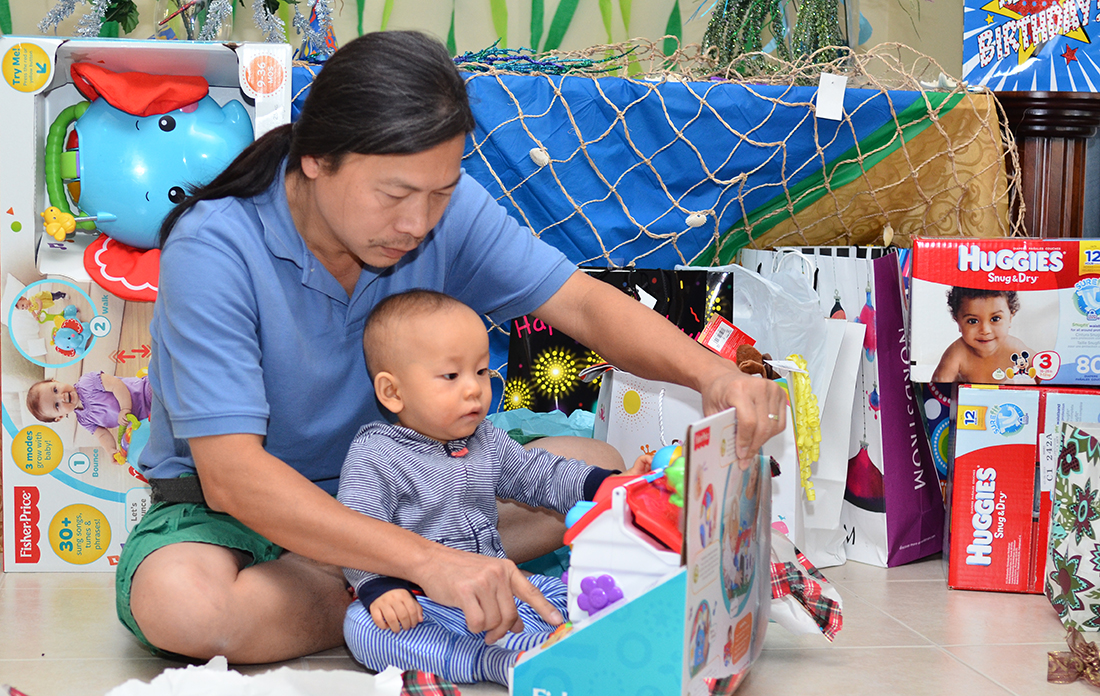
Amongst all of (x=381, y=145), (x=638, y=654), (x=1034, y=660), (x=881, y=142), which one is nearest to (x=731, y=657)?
(x=638, y=654)

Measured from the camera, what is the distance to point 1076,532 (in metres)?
1.30

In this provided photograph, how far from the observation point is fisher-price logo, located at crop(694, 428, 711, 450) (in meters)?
0.83

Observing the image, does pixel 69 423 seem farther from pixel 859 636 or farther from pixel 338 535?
pixel 859 636

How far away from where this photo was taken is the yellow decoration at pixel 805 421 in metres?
1.54

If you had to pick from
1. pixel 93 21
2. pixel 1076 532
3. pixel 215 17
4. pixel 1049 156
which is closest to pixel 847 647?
pixel 1076 532

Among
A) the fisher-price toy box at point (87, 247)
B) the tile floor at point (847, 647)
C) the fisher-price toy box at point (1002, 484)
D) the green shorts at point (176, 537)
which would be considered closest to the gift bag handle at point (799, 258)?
the fisher-price toy box at point (1002, 484)

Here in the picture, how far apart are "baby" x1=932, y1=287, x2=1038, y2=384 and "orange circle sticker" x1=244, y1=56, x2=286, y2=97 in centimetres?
111

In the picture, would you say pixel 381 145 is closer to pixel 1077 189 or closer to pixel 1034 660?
pixel 1034 660

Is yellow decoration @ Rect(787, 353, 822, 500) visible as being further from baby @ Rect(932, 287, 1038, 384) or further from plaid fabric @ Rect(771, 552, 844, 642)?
plaid fabric @ Rect(771, 552, 844, 642)

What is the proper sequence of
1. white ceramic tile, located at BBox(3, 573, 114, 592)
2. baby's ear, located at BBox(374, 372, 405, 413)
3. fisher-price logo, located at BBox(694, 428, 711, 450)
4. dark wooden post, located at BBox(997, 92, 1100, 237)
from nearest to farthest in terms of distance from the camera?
fisher-price logo, located at BBox(694, 428, 711, 450) < baby's ear, located at BBox(374, 372, 405, 413) < white ceramic tile, located at BBox(3, 573, 114, 592) < dark wooden post, located at BBox(997, 92, 1100, 237)

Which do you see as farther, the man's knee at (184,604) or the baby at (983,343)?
the baby at (983,343)

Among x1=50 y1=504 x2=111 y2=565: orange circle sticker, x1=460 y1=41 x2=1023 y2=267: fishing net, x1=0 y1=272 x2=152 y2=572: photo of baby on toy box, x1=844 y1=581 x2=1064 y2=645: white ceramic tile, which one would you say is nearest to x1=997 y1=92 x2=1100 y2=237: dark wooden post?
x1=460 y1=41 x2=1023 y2=267: fishing net

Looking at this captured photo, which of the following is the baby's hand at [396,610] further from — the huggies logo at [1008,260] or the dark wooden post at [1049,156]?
the dark wooden post at [1049,156]

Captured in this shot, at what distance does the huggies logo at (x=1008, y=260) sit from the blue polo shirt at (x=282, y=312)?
641mm
